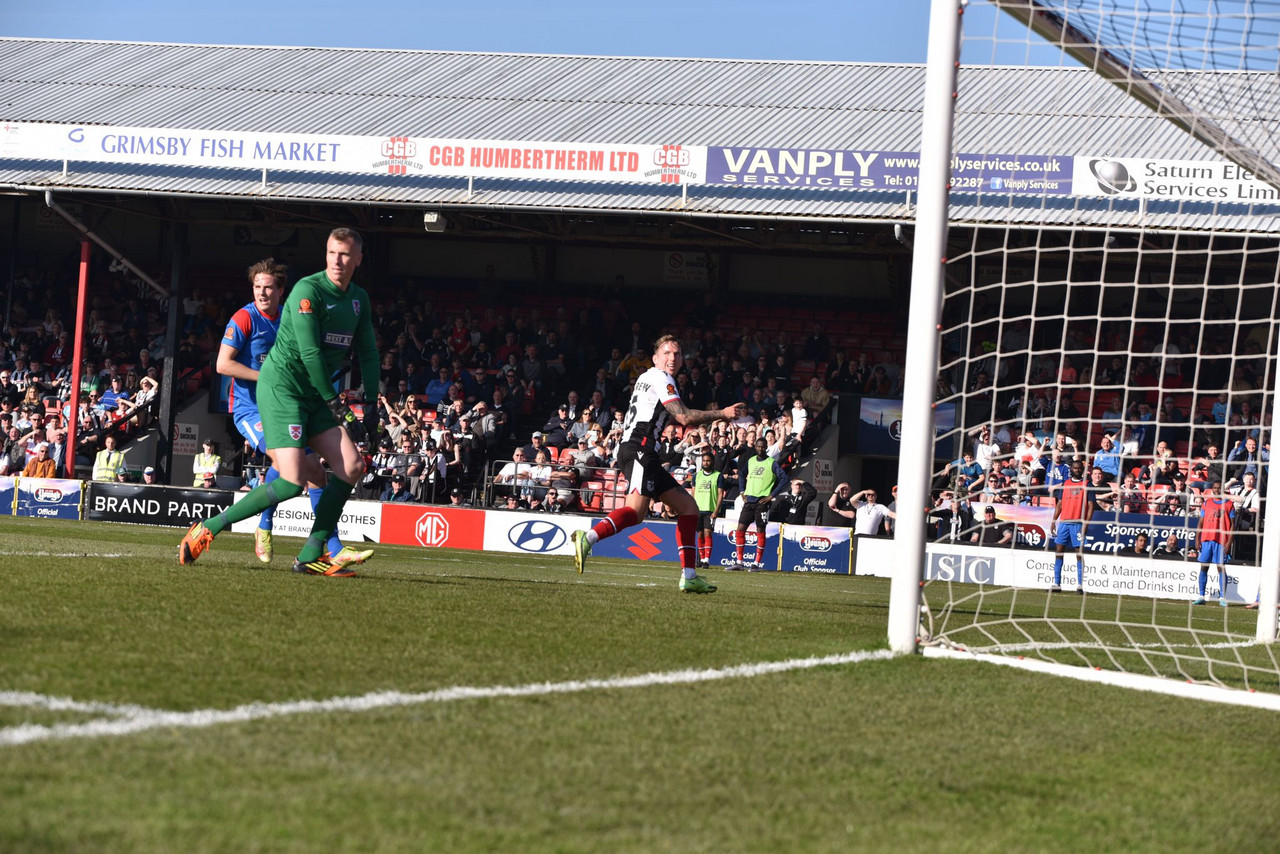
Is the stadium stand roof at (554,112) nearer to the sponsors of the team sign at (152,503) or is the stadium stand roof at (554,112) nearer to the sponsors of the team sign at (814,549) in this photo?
the sponsors of the team sign at (814,549)

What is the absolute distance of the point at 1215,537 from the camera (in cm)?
1764

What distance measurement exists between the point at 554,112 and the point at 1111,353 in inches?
892

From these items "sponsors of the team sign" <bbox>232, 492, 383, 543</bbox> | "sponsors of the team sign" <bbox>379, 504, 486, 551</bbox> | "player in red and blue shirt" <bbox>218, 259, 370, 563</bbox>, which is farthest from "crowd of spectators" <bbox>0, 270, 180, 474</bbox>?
"player in red and blue shirt" <bbox>218, 259, 370, 563</bbox>

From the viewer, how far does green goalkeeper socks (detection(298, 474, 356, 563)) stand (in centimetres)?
850

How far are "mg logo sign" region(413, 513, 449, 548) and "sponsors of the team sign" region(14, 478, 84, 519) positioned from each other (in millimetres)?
6243

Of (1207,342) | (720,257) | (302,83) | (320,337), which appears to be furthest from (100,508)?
(1207,342)

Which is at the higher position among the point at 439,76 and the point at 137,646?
the point at 439,76

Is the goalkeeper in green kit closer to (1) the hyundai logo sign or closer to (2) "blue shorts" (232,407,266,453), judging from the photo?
(2) "blue shorts" (232,407,266,453)

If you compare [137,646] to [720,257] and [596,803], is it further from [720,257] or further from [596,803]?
[720,257]

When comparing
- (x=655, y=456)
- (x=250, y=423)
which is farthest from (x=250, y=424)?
(x=655, y=456)

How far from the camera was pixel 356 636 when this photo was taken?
535 centimetres

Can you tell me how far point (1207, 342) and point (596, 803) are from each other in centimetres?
2324

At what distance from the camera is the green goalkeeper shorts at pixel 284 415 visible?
8.28 metres

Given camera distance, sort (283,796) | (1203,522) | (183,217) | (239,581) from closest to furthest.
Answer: (283,796)
(239,581)
(1203,522)
(183,217)
